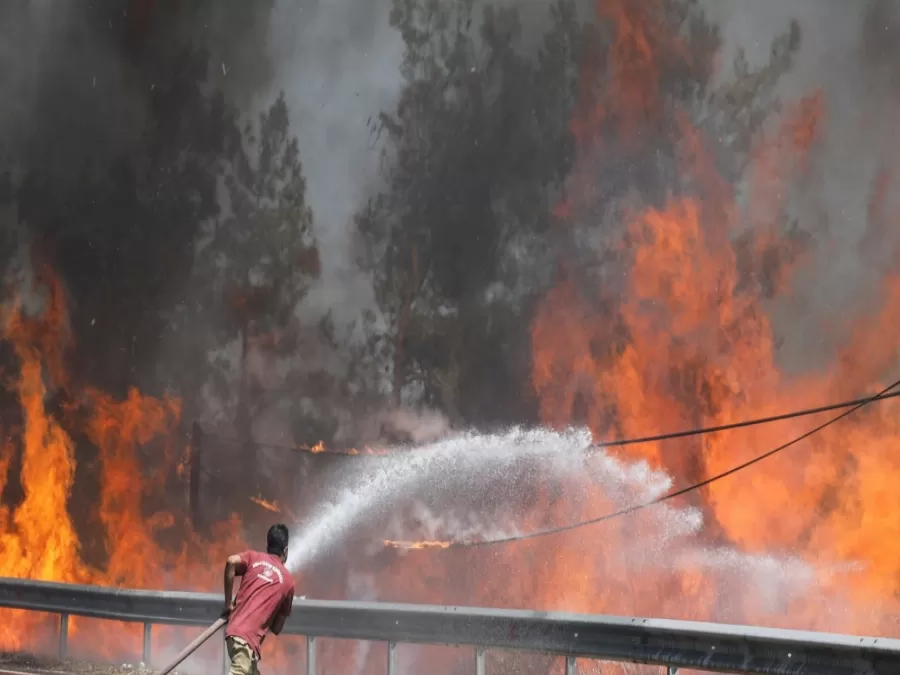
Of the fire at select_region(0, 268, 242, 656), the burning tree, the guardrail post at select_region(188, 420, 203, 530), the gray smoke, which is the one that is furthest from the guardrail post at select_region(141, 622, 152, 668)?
the gray smoke

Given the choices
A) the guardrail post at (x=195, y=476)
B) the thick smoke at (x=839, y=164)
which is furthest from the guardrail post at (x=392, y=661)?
the guardrail post at (x=195, y=476)

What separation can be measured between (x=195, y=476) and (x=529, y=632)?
36.9 feet

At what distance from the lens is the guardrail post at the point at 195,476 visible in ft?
58.3

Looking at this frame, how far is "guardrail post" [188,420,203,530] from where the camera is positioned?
17766 millimetres

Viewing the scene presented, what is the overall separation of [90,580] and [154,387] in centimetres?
339

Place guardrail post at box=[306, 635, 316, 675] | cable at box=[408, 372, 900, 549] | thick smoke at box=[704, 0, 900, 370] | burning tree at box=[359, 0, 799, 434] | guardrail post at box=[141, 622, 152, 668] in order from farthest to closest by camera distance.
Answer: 1. burning tree at box=[359, 0, 799, 434]
2. thick smoke at box=[704, 0, 900, 370]
3. cable at box=[408, 372, 900, 549]
4. guardrail post at box=[141, 622, 152, 668]
5. guardrail post at box=[306, 635, 316, 675]

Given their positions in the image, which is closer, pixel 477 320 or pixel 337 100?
pixel 477 320

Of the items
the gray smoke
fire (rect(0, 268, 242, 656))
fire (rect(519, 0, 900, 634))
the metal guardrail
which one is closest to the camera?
the metal guardrail

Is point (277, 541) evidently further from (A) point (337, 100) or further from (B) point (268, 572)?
(A) point (337, 100)

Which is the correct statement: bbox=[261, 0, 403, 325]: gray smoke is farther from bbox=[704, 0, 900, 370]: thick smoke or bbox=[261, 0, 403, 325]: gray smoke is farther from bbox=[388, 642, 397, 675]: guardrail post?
bbox=[388, 642, 397, 675]: guardrail post

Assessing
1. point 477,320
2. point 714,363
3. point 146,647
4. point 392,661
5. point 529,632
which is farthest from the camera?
point 477,320

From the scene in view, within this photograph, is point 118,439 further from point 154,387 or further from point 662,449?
point 662,449

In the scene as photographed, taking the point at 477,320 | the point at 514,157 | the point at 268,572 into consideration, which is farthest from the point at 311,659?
the point at 514,157

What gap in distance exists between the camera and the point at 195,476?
1778 cm
